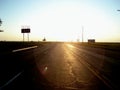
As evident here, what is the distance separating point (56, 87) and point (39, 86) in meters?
0.66

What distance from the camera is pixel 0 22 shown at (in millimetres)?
145750

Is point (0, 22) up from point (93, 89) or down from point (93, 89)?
up

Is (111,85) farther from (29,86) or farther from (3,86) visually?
(3,86)

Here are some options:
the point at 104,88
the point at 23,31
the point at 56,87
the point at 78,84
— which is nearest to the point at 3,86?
the point at 56,87

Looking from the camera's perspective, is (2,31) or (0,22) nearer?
(2,31)

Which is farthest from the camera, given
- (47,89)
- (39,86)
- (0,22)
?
(0,22)

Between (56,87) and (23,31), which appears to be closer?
(56,87)

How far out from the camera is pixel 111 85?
31.6 ft

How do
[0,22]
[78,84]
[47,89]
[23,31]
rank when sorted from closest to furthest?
1. [47,89]
2. [78,84]
3. [23,31]
4. [0,22]

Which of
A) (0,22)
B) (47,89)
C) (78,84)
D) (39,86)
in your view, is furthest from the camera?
(0,22)

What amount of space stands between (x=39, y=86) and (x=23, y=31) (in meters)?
117

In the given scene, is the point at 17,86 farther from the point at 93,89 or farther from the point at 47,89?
the point at 93,89

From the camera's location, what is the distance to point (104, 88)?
29.6ft

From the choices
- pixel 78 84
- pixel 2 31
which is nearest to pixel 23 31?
pixel 2 31
